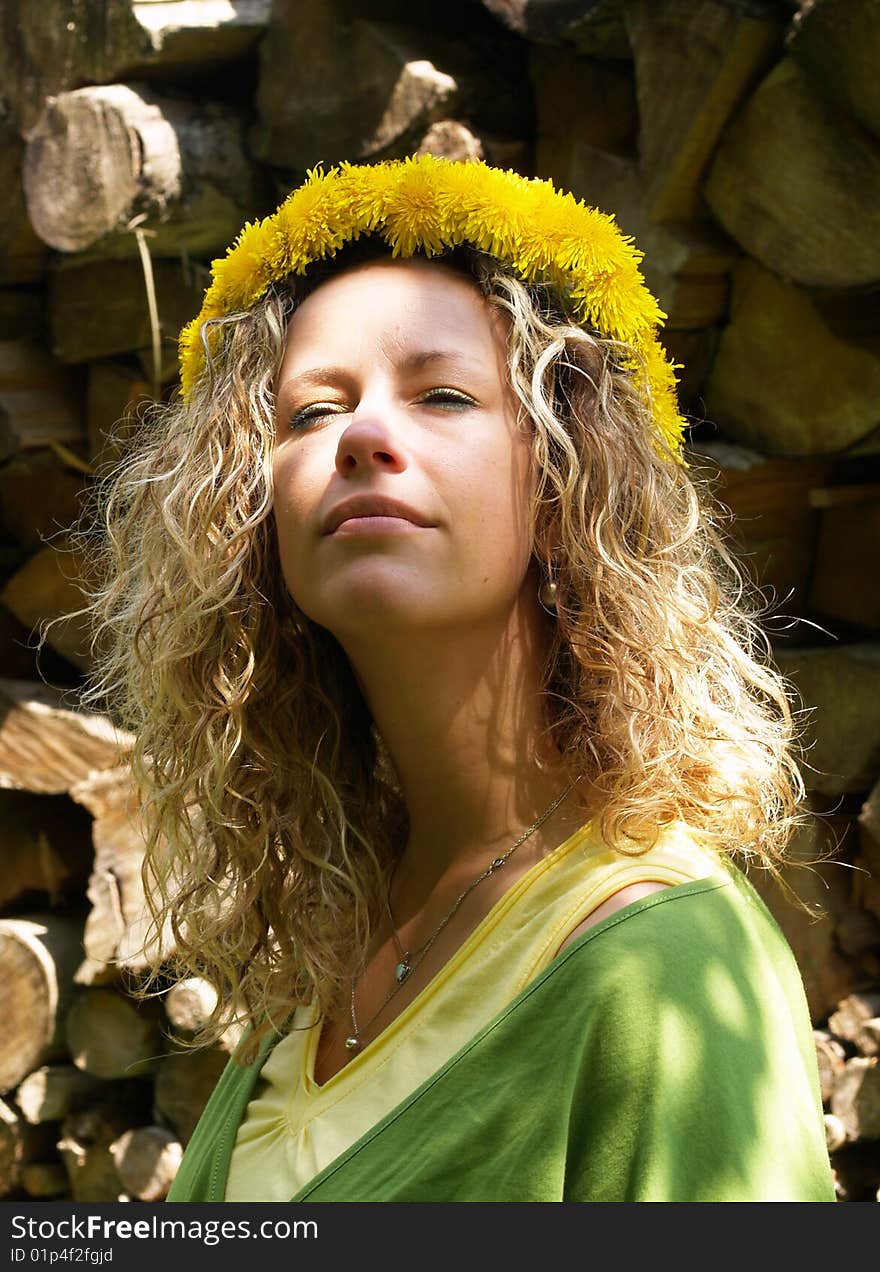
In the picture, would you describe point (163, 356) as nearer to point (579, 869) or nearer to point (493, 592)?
point (493, 592)

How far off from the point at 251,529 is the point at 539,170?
3.87 ft

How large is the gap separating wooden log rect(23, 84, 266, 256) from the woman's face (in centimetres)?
114

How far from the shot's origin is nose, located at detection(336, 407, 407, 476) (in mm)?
1105

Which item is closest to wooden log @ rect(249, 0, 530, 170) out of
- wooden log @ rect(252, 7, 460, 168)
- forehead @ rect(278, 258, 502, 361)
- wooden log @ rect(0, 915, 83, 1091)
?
wooden log @ rect(252, 7, 460, 168)

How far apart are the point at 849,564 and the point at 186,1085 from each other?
4.85ft

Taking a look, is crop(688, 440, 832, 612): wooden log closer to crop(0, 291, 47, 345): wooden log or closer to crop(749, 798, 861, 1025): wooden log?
crop(749, 798, 861, 1025): wooden log

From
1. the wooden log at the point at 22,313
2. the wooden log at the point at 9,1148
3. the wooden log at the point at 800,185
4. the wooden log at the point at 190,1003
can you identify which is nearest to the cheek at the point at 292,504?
the wooden log at the point at 800,185

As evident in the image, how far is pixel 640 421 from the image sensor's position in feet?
4.14

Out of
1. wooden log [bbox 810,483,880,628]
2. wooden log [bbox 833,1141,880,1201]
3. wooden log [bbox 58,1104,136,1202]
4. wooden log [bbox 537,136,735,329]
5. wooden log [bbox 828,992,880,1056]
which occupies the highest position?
wooden log [bbox 537,136,735,329]

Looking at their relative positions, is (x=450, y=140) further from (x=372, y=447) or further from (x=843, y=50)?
(x=372, y=447)

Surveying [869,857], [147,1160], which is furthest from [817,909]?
Result: [147,1160]

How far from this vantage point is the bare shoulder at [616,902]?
1.01 metres

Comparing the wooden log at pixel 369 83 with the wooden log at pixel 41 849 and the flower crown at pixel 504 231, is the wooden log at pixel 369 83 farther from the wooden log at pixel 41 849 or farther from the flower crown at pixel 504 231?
the wooden log at pixel 41 849

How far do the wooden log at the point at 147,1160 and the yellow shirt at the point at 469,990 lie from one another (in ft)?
4.60
